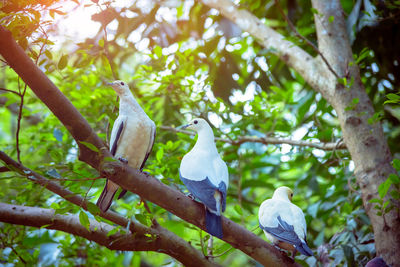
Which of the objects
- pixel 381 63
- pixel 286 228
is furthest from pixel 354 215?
pixel 381 63

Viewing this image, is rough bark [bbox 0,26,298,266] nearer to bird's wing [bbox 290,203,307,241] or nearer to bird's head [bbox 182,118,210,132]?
bird's wing [bbox 290,203,307,241]

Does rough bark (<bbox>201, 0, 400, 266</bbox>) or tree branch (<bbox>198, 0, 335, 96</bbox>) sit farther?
tree branch (<bbox>198, 0, 335, 96</bbox>)

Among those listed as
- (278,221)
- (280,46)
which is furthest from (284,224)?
(280,46)

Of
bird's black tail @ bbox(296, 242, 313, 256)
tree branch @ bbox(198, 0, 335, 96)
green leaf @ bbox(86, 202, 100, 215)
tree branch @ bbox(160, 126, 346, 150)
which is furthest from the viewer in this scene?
tree branch @ bbox(198, 0, 335, 96)

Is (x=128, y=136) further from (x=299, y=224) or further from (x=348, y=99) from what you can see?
(x=348, y=99)

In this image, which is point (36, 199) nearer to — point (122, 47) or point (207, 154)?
point (207, 154)

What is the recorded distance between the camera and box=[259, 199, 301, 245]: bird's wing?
8.29ft

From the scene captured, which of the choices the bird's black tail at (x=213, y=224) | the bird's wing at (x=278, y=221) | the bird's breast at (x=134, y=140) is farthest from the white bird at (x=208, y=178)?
the bird's wing at (x=278, y=221)

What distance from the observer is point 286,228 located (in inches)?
101

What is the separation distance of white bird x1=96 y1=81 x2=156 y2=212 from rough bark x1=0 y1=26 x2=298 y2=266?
50 centimetres

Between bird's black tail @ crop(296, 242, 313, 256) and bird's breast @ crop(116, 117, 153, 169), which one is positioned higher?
bird's breast @ crop(116, 117, 153, 169)

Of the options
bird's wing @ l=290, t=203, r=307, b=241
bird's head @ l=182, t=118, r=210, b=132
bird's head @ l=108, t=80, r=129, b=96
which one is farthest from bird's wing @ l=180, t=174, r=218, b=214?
bird's head @ l=108, t=80, r=129, b=96

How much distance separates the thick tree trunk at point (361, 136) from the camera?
119 inches

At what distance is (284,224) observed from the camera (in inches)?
102
